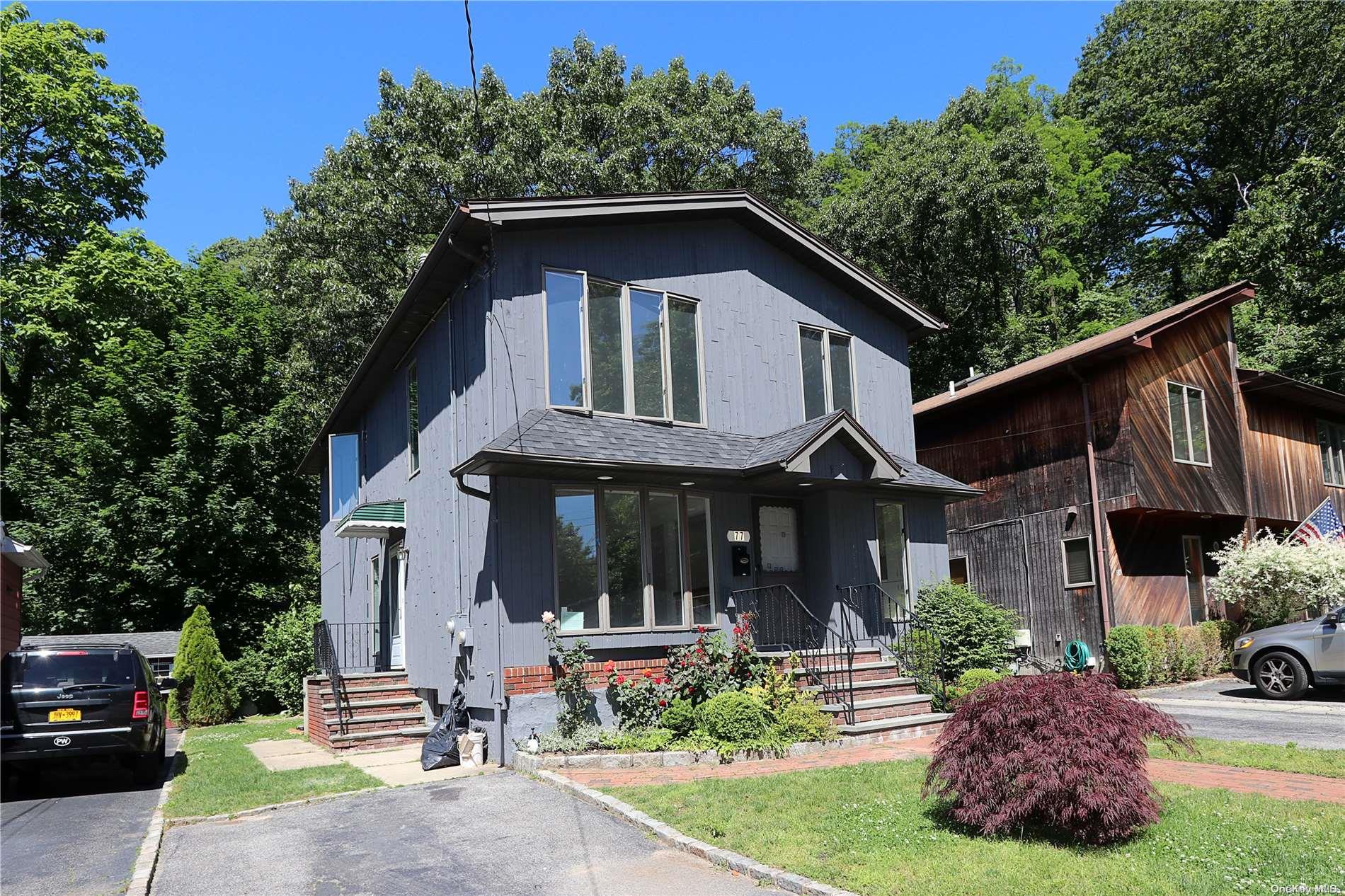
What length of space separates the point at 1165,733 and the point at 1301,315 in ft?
97.5

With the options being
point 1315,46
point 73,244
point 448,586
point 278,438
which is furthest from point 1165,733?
point 1315,46

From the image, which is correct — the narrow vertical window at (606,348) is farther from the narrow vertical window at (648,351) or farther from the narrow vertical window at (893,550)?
the narrow vertical window at (893,550)

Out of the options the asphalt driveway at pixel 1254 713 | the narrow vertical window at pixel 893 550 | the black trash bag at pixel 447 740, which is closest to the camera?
the asphalt driveway at pixel 1254 713

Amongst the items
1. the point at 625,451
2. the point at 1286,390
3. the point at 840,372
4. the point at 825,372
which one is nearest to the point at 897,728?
the point at 625,451

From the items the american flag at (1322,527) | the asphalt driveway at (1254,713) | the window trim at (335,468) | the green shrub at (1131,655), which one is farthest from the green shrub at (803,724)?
the american flag at (1322,527)

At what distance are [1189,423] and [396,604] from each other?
17.0 m

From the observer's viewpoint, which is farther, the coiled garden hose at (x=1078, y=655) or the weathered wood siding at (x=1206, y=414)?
the weathered wood siding at (x=1206, y=414)

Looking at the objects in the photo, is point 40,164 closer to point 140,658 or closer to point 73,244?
point 73,244

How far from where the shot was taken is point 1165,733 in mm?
6730

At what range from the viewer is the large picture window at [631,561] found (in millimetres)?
12359

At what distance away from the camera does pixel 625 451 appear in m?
12.4

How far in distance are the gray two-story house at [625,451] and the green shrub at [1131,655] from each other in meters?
4.20

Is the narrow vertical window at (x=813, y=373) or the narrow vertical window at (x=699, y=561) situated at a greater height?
the narrow vertical window at (x=813, y=373)

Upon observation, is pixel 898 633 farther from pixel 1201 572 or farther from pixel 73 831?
pixel 73 831
